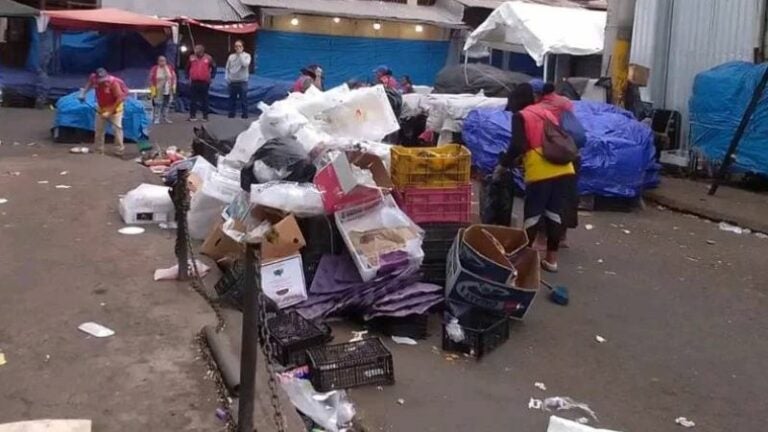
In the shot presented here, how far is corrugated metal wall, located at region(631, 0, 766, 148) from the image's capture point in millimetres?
12680

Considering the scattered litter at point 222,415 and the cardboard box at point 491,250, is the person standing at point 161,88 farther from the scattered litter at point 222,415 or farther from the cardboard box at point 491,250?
the scattered litter at point 222,415

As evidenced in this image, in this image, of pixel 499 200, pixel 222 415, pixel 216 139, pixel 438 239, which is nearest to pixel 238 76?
pixel 216 139

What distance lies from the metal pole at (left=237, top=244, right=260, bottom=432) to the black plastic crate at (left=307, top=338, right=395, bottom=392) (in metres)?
0.94

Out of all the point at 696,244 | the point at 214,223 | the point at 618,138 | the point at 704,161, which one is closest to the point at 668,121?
the point at 704,161

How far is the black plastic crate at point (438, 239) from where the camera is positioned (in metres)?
6.45

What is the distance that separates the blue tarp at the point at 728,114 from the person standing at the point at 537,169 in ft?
17.9

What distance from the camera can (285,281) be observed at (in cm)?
597

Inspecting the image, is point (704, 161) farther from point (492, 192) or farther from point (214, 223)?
point (214, 223)

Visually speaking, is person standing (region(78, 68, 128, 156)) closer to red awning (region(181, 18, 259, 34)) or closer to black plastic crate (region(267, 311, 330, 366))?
black plastic crate (region(267, 311, 330, 366))

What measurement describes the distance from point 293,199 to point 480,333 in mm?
1755

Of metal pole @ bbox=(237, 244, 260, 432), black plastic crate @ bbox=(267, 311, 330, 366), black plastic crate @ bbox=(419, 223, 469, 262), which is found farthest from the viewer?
black plastic crate @ bbox=(419, 223, 469, 262)

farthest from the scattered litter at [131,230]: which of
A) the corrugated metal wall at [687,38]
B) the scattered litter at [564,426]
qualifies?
the corrugated metal wall at [687,38]

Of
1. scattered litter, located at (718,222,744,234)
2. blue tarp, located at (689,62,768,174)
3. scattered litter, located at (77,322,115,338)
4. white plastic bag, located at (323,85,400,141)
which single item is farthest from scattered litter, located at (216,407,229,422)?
blue tarp, located at (689,62,768,174)

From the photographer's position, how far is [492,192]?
791 cm
